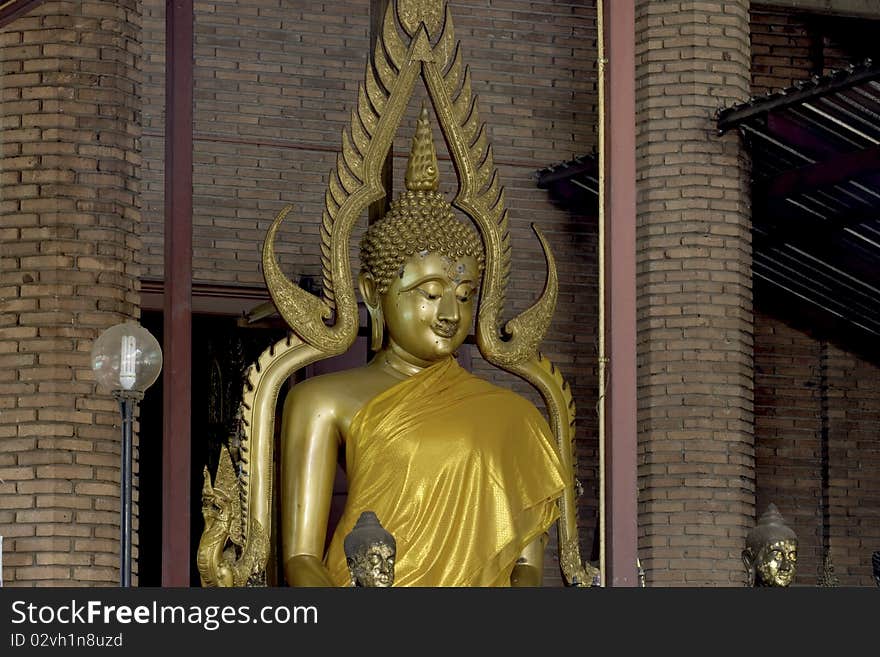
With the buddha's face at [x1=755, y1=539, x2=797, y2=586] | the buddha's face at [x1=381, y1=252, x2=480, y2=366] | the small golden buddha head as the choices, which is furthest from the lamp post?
the buddha's face at [x1=755, y1=539, x2=797, y2=586]

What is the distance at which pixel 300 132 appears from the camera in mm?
12078

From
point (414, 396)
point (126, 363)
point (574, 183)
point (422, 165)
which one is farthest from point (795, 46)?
point (126, 363)

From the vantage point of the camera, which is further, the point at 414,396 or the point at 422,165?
the point at 422,165

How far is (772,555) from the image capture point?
19.9 ft

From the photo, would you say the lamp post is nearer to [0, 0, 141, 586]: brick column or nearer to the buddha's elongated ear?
the buddha's elongated ear

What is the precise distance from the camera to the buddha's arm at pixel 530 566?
7.10 metres

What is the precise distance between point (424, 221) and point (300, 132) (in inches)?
193

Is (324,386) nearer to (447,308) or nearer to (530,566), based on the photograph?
(447,308)

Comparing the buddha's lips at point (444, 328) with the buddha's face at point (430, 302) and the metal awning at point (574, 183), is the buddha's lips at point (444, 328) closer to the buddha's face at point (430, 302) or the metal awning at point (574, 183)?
the buddha's face at point (430, 302)

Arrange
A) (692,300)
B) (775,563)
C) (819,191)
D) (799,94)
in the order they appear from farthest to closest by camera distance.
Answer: (819,191)
(692,300)
(799,94)
(775,563)

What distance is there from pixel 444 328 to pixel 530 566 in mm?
955

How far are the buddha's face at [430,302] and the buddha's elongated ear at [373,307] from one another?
7cm

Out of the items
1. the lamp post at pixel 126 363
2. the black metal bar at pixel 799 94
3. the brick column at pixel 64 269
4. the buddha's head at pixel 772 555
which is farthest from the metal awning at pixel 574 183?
the buddha's head at pixel 772 555

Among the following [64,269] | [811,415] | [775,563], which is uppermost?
[64,269]
